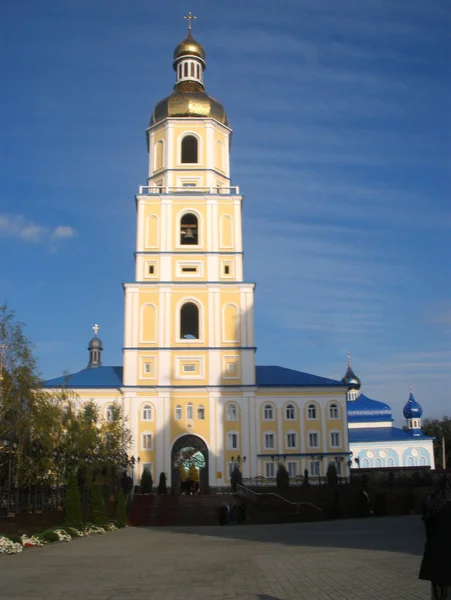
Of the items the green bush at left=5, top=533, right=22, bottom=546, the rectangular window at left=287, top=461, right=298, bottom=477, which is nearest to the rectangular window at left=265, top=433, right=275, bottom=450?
the rectangular window at left=287, top=461, right=298, bottom=477

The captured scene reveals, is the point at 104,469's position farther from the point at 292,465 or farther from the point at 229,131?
the point at 229,131

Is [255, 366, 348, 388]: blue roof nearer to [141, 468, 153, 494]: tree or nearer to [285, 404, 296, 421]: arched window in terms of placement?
[285, 404, 296, 421]: arched window

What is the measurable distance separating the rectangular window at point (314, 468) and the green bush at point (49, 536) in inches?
1089

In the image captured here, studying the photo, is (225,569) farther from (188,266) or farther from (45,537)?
(188,266)

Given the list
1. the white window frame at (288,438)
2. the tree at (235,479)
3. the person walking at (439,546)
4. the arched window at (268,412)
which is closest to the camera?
the person walking at (439,546)

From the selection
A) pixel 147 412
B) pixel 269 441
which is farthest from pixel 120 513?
pixel 269 441

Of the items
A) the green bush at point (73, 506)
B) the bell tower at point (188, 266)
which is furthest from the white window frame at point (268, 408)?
the green bush at point (73, 506)

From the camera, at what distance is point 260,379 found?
53250 mm

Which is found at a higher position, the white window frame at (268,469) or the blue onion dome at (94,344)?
the blue onion dome at (94,344)

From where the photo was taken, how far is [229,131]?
55.8 meters

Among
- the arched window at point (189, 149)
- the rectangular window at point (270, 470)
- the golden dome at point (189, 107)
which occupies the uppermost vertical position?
the golden dome at point (189, 107)

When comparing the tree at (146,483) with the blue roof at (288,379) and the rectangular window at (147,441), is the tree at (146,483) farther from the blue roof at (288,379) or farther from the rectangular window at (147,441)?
the blue roof at (288,379)

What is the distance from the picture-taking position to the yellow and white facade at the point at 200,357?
49.6 m

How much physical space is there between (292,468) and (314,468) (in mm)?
1639
